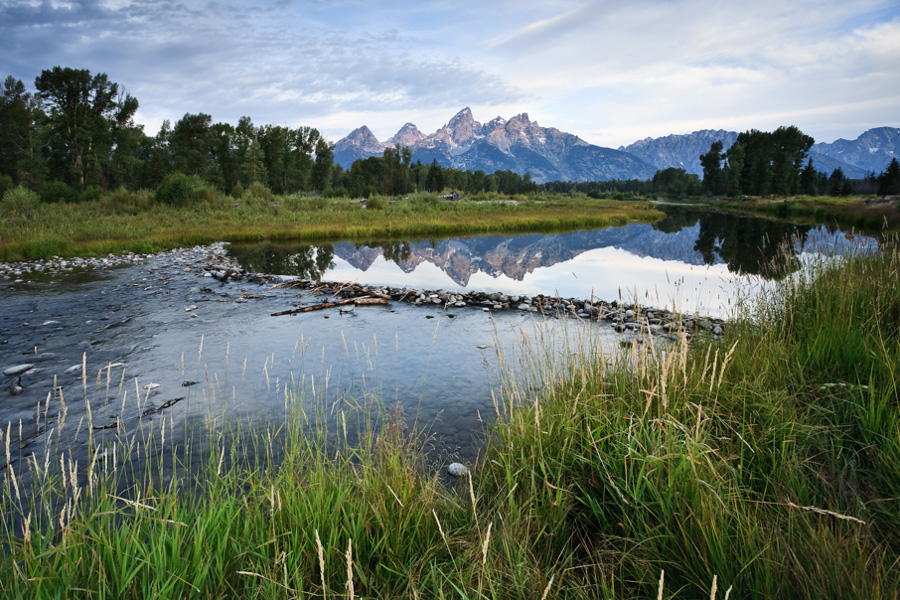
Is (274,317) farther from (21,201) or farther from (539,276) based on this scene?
(21,201)

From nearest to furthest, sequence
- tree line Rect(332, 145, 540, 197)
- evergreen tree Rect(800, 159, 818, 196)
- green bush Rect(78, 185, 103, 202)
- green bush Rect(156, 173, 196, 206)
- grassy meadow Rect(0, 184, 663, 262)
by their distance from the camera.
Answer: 1. grassy meadow Rect(0, 184, 663, 262)
2. green bush Rect(156, 173, 196, 206)
3. green bush Rect(78, 185, 103, 202)
4. evergreen tree Rect(800, 159, 818, 196)
5. tree line Rect(332, 145, 540, 197)

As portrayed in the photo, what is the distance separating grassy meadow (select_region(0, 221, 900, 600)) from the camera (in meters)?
2.02

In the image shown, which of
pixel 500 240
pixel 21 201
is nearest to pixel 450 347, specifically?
pixel 500 240

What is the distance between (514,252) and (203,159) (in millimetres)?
71489

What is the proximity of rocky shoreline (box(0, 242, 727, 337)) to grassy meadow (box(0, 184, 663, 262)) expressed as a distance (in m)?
2.57

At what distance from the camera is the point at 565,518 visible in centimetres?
284

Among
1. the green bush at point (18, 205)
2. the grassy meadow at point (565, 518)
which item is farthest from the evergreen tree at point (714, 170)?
the grassy meadow at point (565, 518)

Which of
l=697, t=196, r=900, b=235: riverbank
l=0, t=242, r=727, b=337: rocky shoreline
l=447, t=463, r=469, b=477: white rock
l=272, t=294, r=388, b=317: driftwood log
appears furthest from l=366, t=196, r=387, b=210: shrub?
l=447, t=463, r=469, b=477: white rock

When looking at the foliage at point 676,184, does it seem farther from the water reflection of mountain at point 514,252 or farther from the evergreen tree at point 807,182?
the water reflection of mountain at point 514,252

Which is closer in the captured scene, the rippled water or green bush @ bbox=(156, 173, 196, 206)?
the rippled water

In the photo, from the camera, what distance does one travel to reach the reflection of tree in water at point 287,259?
697 inches

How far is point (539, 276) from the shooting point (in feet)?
53.7

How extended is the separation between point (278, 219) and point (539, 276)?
24712mm

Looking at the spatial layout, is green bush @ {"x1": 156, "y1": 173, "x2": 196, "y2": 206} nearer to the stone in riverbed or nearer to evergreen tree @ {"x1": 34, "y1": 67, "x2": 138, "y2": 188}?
evergreen tree @ {"x1": 34, "y1": 67, "x2": 138, "y2": 188}
